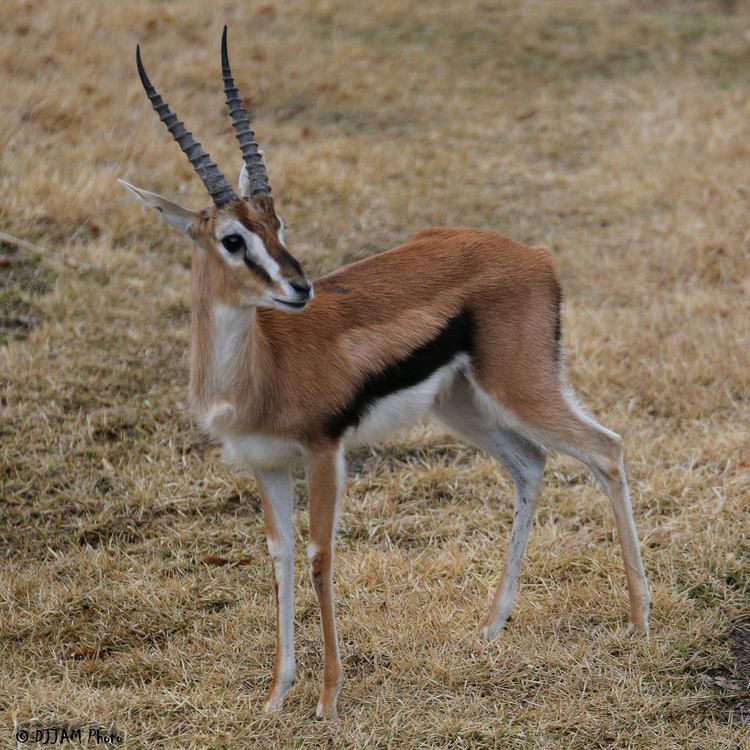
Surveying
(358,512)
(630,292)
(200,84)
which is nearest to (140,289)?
(358,512)

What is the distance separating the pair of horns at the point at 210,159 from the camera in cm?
373

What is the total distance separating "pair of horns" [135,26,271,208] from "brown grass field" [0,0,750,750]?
5.80ft

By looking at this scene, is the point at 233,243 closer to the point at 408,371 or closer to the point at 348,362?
the point at 348,362

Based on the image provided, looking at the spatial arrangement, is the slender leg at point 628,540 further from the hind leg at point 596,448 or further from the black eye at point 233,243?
the black eye at point 233,243

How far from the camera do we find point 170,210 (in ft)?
12.4

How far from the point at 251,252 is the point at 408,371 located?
0.81m

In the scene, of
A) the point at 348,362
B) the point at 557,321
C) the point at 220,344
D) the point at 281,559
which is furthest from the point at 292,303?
the point at 557,321

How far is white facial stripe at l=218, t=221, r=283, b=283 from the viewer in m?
3.64

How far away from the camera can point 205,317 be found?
154 inches

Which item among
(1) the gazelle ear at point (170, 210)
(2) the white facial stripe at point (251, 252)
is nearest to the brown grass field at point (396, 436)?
(2) the white facial stripe at point (251, 252)

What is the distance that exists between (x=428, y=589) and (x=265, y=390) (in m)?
1.28

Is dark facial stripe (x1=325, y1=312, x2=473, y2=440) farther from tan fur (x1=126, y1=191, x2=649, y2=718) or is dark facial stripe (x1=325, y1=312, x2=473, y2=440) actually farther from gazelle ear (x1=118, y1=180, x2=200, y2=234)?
gazelle ear (x1=118, y1=180, x2=200, y2=234)

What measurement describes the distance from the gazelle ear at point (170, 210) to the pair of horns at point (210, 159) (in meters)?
0.11

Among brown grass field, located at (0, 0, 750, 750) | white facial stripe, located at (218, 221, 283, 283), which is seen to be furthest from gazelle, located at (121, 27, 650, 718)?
brown grass field, located at (0, 0, 750, 750)
